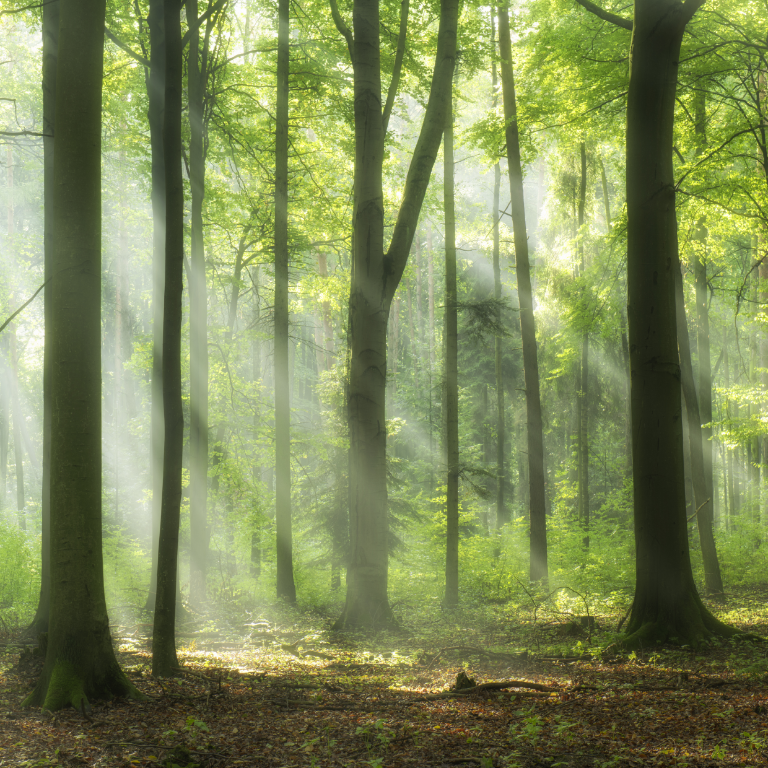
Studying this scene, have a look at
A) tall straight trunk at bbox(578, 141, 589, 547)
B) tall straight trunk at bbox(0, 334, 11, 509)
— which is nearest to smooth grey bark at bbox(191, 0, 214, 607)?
tall straight trunk at bbox(578, 141, 589, 547)

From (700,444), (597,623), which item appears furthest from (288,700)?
(700,444)

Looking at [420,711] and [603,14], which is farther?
[603,14]

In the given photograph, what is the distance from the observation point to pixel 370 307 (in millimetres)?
8453

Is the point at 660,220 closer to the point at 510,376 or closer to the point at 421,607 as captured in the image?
the point at 421,607

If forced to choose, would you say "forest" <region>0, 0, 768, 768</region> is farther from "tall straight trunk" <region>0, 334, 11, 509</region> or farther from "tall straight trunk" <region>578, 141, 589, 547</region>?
"tall straight trunk" <region>0, 334, 11, 509</region>

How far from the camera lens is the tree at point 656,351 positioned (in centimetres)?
601

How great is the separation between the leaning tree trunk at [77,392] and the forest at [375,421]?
22mm

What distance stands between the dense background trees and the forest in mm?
90

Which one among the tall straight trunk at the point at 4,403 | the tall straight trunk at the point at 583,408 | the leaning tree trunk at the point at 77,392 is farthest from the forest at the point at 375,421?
the tall straight trunk at the point at 4,403

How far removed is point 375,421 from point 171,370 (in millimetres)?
3605

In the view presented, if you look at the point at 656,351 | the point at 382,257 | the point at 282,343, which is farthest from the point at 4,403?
the point at 656,351

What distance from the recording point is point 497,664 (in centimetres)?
642

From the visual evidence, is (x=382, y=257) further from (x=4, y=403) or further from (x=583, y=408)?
(x=4, y=403)

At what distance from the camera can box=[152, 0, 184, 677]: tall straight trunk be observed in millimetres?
5391
